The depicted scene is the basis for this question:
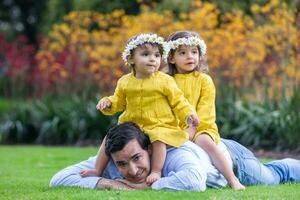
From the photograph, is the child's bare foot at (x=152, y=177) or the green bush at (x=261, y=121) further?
A: the green bush at (x=261, y=121)

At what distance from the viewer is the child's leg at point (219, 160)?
5.69 metres

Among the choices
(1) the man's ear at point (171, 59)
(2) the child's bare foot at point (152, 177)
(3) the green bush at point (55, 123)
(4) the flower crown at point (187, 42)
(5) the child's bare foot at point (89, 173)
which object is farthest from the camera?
(3) the green bush at point (55, 123)

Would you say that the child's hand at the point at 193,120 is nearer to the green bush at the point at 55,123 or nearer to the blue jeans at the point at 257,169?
the blue jeans at the point at 257,169

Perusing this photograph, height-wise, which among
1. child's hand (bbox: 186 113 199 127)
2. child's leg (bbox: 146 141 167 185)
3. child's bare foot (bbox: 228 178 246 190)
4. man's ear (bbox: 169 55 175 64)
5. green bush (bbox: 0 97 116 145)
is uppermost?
man's ear (bbox: 169 55 175 64)

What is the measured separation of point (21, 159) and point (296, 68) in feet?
15.2

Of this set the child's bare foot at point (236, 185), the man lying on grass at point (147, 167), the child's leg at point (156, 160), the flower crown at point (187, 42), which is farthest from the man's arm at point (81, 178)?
the flower crown at point (187, 42)

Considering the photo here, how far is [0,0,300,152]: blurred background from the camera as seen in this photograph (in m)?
11.1

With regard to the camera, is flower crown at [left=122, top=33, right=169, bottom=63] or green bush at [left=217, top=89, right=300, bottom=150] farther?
green bush at [left=217, top=89, right=300, bottom=150]

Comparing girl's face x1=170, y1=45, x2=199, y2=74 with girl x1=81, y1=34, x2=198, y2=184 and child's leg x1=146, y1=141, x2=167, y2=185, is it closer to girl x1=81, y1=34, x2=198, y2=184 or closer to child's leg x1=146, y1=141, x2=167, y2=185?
girl x1=81, y1=34, x2=198, y2=184

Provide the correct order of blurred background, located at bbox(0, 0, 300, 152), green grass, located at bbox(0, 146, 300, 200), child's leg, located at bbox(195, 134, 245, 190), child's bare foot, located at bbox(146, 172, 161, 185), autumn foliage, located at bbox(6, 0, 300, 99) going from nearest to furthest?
green grass, located at bbox(0, 146, 300, 200) < child's bare foot, located at bbox(146, 172, 161, 185) < child's leg, located at bbox(195, 134, 245, 190) < blurred background, located at bbox(0, 0, 300, 152) < autumn foliage, located at bbox(6, 0, 300, 99)

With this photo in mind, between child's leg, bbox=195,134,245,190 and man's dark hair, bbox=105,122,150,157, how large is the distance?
52 centimetres

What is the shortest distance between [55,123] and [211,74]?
9.73ft

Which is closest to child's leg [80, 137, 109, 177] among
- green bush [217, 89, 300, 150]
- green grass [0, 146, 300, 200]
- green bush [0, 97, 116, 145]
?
green grass [0, 146, 300, 200]

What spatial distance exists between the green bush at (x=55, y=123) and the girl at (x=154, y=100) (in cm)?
687
